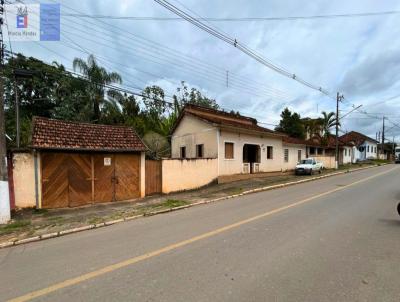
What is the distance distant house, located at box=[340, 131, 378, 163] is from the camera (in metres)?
60.8

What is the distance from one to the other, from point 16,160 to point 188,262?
9.37 m

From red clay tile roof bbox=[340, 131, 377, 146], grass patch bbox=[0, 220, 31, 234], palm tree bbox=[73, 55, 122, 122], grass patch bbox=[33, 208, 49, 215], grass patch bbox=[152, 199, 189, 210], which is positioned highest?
palm tree bbox=[73, 55, 122, 122]

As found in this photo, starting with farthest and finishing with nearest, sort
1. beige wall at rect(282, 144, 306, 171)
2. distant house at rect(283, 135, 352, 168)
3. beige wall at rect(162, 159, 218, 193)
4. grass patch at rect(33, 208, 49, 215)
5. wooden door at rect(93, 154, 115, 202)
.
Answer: distant house at rect(283, 135, 352, 168) < beige wall at rect(282, 144, 306, 171) < beige wall at rect(162, 159, 218, 193) < wooden door at rect(93, 154, 115, 202) < grass patch at rect(33, 208, 49, 215)

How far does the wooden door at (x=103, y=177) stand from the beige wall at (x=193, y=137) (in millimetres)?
8744

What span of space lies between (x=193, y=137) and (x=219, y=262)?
18646mm

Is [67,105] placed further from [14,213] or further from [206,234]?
[206,234]

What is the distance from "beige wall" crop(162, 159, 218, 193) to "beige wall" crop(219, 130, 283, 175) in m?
1.28

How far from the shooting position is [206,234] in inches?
275

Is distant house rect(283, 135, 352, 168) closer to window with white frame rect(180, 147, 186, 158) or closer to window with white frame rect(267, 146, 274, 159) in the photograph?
window with white frame rect(267, 146, 274, 159)

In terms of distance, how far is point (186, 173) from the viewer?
17859mm

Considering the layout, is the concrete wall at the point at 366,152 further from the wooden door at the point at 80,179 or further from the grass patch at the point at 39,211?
the grass patch at the point at 39,211

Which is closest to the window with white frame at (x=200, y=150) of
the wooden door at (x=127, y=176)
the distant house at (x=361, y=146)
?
the wooden door at (x=127, y=176)

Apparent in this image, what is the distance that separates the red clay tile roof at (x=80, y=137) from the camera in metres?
12.2

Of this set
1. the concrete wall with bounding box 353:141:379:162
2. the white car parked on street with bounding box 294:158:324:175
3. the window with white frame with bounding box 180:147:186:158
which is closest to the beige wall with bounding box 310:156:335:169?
the white car parked on street with bounding box 294:158:324:175
